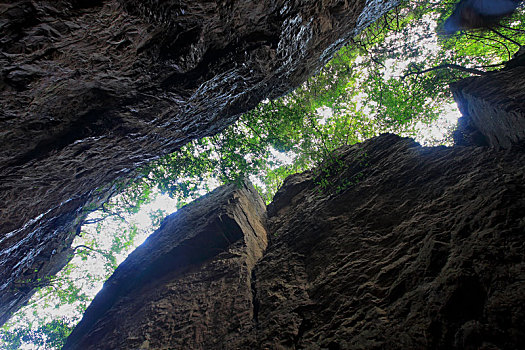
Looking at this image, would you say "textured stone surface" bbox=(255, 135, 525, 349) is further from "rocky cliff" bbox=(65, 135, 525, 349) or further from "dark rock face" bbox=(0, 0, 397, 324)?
"dark rock face" bbox=(0, 0, 397, 324)

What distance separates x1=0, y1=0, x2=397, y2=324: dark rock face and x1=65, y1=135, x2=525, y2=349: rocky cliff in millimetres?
4265

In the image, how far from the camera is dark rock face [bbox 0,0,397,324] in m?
3.26

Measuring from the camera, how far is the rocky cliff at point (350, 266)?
11.1ft

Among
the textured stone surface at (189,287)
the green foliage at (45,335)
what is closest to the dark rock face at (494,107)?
the textured stone surface at (189,287)

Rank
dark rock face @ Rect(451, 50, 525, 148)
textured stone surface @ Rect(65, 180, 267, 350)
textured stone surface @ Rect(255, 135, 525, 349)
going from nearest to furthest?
1. textured stone surface @ Rect(255, 135, 525, 349)
2. dark rock face @ Rect(451, 50, 525, 148)
3. textured stone surface @ Rect(65, 180, 267, 350)

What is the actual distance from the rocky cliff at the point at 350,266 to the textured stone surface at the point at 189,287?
5cm

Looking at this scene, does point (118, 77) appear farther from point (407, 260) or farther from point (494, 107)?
point (494, 107)

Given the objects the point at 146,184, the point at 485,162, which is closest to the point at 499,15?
the point at 485,162

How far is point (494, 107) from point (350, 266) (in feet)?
18.5

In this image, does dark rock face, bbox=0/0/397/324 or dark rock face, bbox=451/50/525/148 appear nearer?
dark rock face, bbox=0/0/397/324

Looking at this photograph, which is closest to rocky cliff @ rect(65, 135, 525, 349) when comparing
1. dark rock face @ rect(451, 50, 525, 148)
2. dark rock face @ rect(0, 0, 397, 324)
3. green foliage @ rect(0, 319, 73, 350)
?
dark rock face @ rect(451, 50, 525, 148)

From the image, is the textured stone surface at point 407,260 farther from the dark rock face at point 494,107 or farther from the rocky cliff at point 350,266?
the dark rock face at point 494,107

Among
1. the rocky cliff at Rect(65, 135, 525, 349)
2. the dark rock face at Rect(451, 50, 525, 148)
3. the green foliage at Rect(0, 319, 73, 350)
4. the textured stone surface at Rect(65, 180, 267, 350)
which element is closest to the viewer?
the rocky cliff at Rect(65, 135, 525, 349)

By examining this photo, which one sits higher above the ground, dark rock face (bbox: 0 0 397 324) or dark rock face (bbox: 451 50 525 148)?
dark rock face (bbox: 0 0 397 324)
